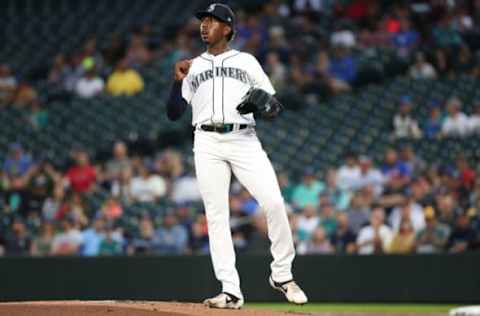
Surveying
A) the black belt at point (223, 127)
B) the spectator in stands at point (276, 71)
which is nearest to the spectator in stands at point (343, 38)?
the spectator in stands at point (276, 71)

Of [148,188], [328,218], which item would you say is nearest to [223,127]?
[328,218]

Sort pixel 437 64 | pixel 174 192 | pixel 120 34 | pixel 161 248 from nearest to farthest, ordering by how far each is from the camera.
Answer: pixel 161 248 < pixel 174 192 < pixel 437 64 < pixel 120 34

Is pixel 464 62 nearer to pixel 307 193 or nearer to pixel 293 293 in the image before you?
pixel 307 193

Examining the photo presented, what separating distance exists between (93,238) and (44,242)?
0.60 metres

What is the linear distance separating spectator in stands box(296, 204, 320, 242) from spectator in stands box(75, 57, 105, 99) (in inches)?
192

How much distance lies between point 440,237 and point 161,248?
3.27 metres

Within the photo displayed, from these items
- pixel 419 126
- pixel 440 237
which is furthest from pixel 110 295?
pixel 419 126

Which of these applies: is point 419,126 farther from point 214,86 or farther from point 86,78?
point 214,86

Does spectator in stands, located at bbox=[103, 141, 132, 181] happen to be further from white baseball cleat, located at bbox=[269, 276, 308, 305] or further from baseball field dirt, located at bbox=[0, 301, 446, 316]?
white baseball cleat, located at bbox=[269, 276, 308, 305]

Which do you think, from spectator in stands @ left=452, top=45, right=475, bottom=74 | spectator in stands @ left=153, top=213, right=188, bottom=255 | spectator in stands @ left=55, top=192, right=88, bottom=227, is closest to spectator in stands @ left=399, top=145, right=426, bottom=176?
spectator in stands @ left=452, top=45, right=475, bottom=74

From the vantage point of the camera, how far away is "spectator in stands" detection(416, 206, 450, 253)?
38.2 ft

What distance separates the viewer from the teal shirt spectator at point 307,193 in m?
13.0

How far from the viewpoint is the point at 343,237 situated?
39.6 ft

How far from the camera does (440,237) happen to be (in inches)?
459
